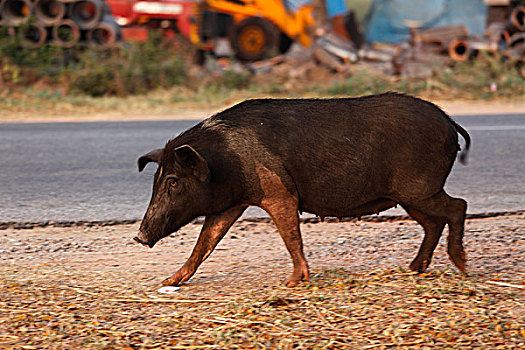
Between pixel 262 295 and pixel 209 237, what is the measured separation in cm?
45

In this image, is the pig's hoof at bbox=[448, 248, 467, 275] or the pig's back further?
the pig's hoof at bbox=[448, 248, 467, 275]

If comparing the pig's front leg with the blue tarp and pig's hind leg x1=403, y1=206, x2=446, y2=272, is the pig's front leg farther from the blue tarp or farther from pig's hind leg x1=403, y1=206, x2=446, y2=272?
the blue tarp

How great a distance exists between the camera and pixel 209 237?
401 centimetres

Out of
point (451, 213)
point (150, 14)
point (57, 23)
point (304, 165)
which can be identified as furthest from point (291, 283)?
point (150, 14)

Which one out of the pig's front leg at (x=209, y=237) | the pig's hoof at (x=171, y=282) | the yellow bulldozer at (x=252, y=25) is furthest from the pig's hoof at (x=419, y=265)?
the yellow bulldozer at (x=252, y=25)

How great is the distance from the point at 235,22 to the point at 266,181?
16.4 m

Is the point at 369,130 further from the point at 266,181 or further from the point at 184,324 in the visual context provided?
the point at 184,324

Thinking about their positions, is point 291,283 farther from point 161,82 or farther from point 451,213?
point 161,82

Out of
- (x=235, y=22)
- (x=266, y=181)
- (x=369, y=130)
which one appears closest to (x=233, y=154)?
(x=266, y=181)

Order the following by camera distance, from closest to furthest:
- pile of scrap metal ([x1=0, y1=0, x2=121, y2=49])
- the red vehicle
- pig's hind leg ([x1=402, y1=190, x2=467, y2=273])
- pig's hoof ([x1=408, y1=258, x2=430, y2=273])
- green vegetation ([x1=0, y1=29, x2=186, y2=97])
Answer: pig's hind leg ([x1=402, y1=190, x2=467, y2=273])
pig's hoof ([x1=408, y1=258, x2=430, y2=273])
green vegetation ([x1=0, y1=29, x2=186, y2=97])
pile of scrap metal ([x1=0, y1=0, x2=121, y2=49])
the red vehicle

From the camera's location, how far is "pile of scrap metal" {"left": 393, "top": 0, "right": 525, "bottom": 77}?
16.2 meters

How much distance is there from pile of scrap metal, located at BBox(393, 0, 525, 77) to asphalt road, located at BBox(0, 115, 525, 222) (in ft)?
16.3

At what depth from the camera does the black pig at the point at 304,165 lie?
3773mm

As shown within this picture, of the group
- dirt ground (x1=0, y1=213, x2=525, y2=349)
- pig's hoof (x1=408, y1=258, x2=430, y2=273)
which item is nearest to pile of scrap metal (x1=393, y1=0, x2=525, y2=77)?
dirt ground (x1=0, y1=213, x2=525, y2=349)
